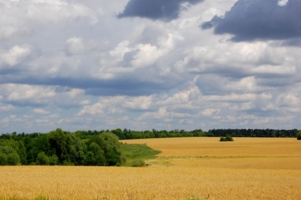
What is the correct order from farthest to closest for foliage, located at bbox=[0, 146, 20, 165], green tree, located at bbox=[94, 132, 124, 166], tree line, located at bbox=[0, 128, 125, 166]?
green tree, located at bbox=[94, 132, 124, 166], tree line, located at bbox=[0, 128, 125, 166], foliage, located at bbox=[0, 146, 20, 165]

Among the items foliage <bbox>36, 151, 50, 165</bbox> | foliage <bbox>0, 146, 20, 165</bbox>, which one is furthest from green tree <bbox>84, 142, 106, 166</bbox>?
foliage <bbox>0, 146, 20, 165</bbox>

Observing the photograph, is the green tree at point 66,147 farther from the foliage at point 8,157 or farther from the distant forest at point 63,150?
the foliage at point 8,157

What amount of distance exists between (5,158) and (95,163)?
1402cm

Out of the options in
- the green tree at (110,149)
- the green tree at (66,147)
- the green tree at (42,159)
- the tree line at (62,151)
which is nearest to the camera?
the green tree at (42,159)

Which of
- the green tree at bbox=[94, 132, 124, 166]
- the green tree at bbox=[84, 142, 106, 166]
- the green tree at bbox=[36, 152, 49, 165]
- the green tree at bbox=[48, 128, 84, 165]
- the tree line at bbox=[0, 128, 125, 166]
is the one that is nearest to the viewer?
the green tree at bbox=[36, 152, 49, 165]

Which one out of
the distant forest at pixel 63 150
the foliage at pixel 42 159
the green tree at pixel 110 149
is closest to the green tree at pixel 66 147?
the distant forest at pixel 63 150

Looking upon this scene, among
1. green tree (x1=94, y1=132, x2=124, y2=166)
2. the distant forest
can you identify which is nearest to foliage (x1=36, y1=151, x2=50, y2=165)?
the distant forest

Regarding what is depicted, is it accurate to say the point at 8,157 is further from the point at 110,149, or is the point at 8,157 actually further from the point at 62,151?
the point at 110,149

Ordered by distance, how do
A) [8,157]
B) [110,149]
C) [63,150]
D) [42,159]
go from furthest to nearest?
[110,149], [63,150], [42,159], [8,157]

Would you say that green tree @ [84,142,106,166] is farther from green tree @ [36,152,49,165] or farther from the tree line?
green tree @ [36,152,49,165]

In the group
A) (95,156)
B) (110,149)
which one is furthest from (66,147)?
(110,149)

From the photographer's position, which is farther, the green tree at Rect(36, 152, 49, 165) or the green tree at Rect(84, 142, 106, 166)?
the green tree at Rect(84, 142, 106, 166)

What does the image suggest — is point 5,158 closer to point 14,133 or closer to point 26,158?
point 26,158

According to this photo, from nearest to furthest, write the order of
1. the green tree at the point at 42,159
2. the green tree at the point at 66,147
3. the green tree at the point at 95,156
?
the green tree at the point at 42,159, the green tree at the point at 66,147, the green tree at the point at 95,156
